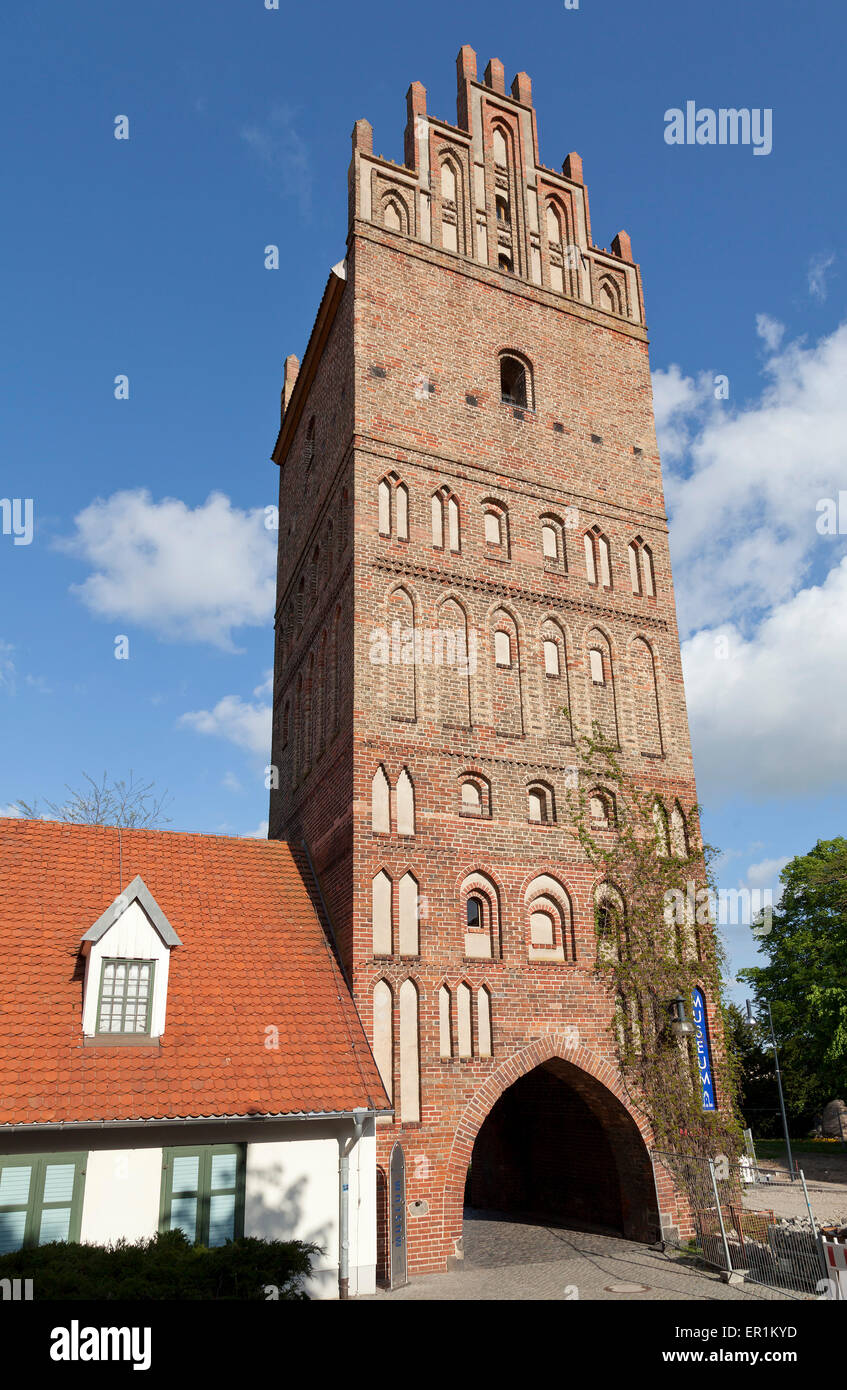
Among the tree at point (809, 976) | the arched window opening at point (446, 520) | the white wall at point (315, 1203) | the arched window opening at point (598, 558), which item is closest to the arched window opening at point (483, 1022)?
the white wall at point (315, 1203)

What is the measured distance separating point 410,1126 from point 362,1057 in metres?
Answer: 1.24

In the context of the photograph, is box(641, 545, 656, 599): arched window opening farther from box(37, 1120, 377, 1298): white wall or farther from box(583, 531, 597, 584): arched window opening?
box(37, 1120, 377, 1298): white wall

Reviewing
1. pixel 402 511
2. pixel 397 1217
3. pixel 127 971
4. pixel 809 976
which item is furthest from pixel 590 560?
pixel 809 976

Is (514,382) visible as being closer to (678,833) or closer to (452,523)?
(452,523)

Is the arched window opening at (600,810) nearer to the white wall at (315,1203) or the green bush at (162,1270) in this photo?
the white wall at (315,1203)

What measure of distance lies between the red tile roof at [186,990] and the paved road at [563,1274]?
2.56 metres

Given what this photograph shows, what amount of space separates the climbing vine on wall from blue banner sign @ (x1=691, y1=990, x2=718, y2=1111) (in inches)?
4.0

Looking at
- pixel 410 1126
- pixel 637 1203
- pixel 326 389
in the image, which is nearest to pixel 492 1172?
pixel 637 1203

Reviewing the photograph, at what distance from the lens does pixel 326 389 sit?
1995 cm

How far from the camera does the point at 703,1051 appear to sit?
1547cm

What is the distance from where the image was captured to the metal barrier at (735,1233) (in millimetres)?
11203
